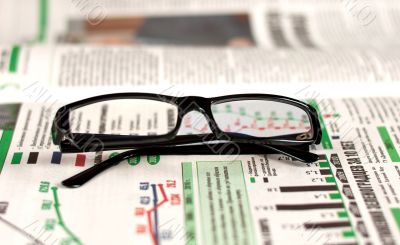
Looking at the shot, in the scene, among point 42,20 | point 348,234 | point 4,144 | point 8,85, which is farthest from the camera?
point 42,20

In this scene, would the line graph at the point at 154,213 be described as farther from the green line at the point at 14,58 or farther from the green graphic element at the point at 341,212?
the green line at the point at 14,58

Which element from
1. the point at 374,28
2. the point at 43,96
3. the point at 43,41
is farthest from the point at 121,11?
the point at 374,28

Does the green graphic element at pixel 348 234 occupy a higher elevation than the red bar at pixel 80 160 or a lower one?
lower

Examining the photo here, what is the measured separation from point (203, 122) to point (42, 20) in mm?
424

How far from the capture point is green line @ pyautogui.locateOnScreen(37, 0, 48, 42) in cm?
88

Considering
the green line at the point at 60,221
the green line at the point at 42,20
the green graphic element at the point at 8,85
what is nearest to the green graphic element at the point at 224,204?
the green line at the point at 60,221

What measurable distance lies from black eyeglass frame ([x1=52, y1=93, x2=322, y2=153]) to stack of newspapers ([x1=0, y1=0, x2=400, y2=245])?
0.9 inches

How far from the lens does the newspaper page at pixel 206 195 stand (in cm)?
48

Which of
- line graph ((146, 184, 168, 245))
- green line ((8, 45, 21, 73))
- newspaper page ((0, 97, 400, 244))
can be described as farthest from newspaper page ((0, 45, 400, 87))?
line graph ((146, 184, 168, 245))

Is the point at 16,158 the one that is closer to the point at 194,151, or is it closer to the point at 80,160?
the point at 80,160

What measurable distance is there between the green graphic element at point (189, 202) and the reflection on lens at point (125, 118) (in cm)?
8

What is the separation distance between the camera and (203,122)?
627 mm

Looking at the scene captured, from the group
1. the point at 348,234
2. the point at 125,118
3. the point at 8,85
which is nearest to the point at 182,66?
the point at 125,118

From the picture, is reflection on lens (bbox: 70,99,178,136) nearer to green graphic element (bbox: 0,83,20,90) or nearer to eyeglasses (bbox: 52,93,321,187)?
eyeglasses (bbox: 52,93,321,187)
